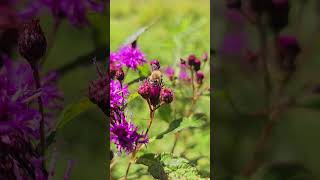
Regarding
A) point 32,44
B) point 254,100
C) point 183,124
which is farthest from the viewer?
point 254,100

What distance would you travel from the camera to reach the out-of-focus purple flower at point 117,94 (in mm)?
443

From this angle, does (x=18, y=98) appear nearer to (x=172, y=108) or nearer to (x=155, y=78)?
(x=155, y=78)

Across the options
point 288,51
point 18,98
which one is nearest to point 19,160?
point 18,98

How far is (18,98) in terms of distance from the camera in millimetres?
393

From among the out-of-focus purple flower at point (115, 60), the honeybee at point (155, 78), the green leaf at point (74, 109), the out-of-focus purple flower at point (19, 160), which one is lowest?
the out-of-focus purple flower at point (19, 160)

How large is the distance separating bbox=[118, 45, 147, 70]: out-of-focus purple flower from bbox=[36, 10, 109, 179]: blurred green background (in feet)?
0.05

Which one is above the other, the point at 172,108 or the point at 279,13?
the point at 279,13

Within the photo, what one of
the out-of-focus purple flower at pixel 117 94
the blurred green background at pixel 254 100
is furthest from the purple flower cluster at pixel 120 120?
the blurred green background at pixel 254 100

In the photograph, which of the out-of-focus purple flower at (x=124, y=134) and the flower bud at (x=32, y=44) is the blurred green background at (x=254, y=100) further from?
the flower bud at (x=32, y=44)

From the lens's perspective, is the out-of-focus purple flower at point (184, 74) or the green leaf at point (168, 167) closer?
the green leaf at point (168, 167)

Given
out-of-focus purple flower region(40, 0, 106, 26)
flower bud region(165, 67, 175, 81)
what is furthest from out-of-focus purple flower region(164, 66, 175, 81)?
out-of-focus purple flower region(40, 0, 106, 26)

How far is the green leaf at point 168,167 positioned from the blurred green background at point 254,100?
104 mm

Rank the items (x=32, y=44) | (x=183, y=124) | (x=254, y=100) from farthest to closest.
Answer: (x=254, y=100)
(x=183, y=124)
(x=32, y=44)

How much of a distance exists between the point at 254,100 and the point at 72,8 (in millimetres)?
242
